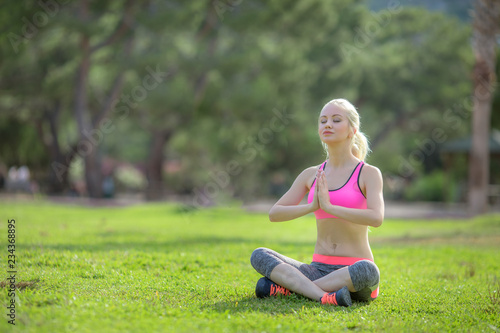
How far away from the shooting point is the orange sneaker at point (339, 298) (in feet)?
14.7

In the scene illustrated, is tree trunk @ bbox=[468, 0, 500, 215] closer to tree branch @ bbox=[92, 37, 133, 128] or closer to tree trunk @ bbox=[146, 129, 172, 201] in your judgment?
tree branch @ bbox=[92, 37, 133, 128]

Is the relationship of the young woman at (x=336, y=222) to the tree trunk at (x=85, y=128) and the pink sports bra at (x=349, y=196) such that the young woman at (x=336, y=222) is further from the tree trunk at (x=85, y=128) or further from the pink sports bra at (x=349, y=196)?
the tree trunk at (x=85, y=128)

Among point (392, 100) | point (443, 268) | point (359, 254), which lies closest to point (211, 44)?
point (392, 100)

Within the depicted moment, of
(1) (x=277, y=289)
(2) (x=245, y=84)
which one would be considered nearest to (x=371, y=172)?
(1) (x=277, y=289)

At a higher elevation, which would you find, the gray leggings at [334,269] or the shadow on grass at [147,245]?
the gray leggings at [334,269]

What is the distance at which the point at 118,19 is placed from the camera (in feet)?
85.6

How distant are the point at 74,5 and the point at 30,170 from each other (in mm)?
26431

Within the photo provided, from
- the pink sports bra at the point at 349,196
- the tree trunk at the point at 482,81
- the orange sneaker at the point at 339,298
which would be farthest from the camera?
the tree trunk at the point at 482,81

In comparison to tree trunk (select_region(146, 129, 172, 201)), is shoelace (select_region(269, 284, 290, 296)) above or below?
below

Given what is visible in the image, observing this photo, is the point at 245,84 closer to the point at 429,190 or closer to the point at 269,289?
the point at 429,190

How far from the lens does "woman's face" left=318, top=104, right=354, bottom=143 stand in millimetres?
4880

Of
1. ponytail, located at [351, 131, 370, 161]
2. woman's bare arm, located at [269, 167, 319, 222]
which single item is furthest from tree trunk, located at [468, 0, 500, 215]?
woman's bare arm, located at [269, 167, 319, 222]

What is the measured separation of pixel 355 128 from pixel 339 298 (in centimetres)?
151

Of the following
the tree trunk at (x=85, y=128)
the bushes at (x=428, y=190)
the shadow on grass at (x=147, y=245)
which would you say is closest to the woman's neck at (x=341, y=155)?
the shadow on grass at (x=147, y=245)
